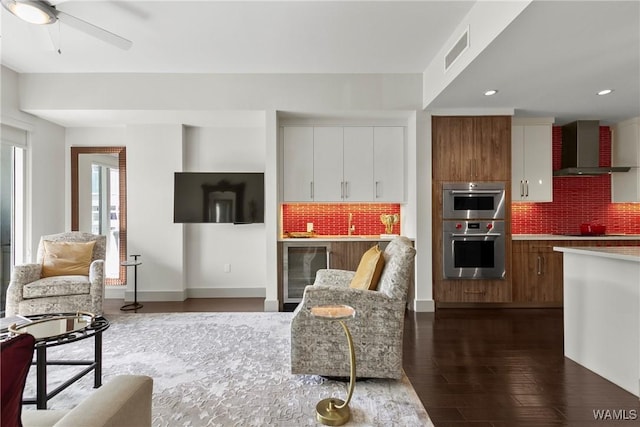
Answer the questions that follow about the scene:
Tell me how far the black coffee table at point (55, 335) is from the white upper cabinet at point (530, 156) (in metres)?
4.86

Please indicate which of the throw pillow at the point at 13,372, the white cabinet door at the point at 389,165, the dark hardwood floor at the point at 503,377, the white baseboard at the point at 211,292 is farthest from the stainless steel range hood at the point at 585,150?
the throw pillow at the point at 13,372

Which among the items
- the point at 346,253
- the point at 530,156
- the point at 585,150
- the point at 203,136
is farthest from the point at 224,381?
the point at 585,150

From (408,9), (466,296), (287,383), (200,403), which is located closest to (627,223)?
(466,296)

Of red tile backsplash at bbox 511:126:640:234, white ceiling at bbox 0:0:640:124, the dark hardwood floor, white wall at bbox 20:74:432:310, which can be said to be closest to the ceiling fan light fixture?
white ceiling at bbox 0:0:640:124

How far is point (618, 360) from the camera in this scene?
7.98ft

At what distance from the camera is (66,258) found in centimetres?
384

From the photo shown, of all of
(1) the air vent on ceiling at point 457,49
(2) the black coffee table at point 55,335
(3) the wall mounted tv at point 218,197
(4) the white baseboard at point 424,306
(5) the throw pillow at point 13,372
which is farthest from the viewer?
(3) the wall mounted tv at point 218,197

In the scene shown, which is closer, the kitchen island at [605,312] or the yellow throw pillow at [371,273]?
the kitchen island at [605,312]

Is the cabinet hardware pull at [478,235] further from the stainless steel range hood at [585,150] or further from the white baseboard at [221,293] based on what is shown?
the white baseboard at [221,293]

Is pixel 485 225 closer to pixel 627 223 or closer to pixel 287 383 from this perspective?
pixel 627 223

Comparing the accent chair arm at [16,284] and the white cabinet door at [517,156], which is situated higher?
A: the white cabinet door at [517,156]

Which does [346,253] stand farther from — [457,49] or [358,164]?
[457,49]

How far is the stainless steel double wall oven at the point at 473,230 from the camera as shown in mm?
4328

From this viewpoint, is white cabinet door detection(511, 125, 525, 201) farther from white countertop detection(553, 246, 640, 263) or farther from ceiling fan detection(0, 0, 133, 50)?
ceiling fan detection(0, 0, 133, 50)
